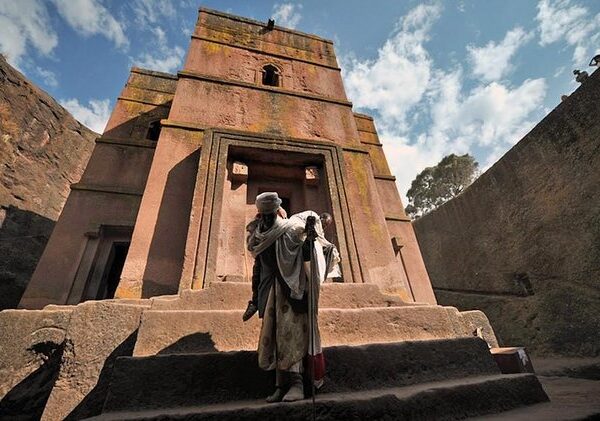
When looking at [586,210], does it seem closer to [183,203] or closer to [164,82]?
[183,203]

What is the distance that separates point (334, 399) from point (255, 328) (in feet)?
3.99

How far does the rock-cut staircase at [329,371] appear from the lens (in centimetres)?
198

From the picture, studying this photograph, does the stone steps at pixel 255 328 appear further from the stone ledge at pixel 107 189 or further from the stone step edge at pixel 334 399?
the stone ledge at pixel 107 189

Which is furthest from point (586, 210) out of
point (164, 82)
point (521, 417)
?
point (164, 82)

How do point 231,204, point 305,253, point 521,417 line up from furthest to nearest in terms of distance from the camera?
point 231,204 < point 305,253 < point 521,417

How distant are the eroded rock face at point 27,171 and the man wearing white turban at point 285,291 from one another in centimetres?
996

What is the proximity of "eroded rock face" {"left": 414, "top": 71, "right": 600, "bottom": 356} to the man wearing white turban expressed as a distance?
30.1ft

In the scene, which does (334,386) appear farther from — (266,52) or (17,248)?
(17,248)

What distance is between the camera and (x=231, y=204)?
5.20m

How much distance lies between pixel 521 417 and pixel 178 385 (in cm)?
250

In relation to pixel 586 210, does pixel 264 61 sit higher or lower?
higher

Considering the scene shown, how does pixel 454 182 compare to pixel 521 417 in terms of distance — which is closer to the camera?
pixel 521 417

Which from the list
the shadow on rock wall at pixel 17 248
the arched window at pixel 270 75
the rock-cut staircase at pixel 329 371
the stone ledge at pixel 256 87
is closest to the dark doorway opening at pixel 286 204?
the rock-cut staircase at pixel 329 371

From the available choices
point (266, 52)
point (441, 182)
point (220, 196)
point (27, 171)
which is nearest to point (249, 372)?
point (220, 196)
